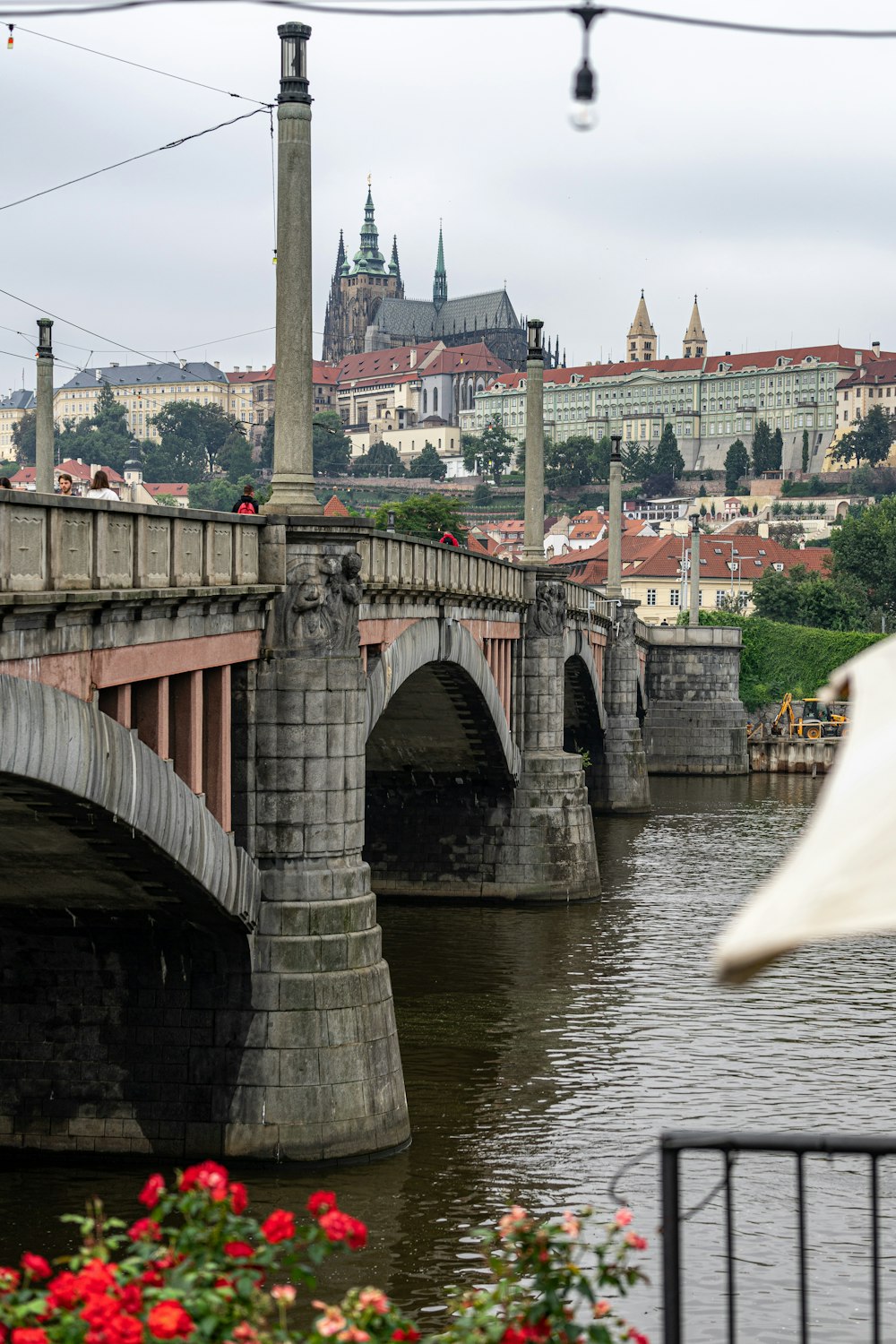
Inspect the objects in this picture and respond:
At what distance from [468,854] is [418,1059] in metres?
14.6

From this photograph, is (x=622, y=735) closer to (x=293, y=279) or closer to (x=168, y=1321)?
(x=293, y=279)

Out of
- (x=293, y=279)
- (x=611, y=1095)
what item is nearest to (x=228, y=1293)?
(x=293, y=279)

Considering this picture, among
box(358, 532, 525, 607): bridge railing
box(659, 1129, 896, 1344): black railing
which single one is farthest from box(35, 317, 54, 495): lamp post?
box(659, 1129, 896, 1344): black railing

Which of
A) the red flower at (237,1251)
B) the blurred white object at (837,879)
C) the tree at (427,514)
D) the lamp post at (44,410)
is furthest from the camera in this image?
the tree at (427,514)

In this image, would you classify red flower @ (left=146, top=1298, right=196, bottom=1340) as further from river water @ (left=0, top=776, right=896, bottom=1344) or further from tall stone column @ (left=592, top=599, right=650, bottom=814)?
tall stone column @ (left=592, top=599, right=650, bottom=814)

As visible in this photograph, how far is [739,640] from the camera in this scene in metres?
81.1

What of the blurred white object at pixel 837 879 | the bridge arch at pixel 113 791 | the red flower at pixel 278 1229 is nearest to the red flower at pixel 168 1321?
the red flower at pixel 278 1229

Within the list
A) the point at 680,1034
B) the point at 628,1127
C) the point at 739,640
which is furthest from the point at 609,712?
the point at 628,1127

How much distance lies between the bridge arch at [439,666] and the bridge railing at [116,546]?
12.9ft

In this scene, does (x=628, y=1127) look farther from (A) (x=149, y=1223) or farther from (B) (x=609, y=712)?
(B) (x=609, y=712)

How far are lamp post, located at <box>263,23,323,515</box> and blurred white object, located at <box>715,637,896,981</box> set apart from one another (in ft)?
50.8

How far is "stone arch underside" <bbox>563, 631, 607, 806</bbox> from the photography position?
183ft

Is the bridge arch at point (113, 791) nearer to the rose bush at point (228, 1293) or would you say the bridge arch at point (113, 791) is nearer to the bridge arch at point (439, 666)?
the bridge arch at point (439, 666)

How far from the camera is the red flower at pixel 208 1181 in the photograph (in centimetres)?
784
